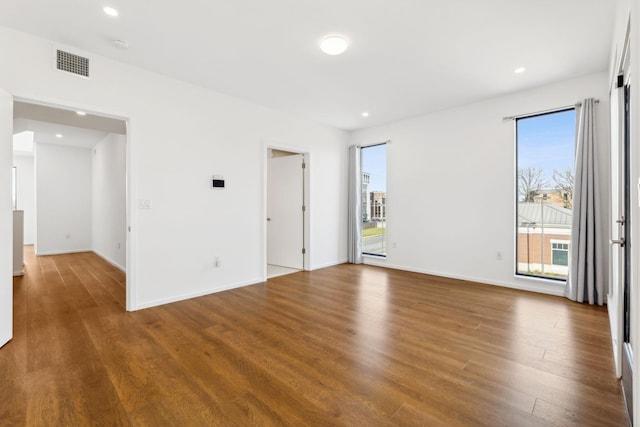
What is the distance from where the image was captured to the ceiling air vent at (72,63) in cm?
287

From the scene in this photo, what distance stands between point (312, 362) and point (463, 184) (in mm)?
3776

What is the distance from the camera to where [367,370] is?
210cm

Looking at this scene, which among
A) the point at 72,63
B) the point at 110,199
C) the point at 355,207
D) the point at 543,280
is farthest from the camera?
the point at 110,199

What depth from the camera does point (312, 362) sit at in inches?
87.0

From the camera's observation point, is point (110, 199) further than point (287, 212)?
Yes

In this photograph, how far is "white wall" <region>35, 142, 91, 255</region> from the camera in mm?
7191

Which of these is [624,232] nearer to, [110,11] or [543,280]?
[543,280]

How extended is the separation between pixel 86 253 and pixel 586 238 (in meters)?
9.89

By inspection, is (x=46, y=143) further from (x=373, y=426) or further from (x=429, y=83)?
(x=373, y=426)

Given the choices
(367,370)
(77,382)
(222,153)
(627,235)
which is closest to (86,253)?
(222,153)

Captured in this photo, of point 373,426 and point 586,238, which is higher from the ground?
point 586,238

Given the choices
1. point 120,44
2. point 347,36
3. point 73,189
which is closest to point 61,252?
point 73,189

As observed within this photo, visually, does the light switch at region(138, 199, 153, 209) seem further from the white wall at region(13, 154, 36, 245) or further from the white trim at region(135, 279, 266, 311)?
the white wall at region(13, 154, 36, 245)

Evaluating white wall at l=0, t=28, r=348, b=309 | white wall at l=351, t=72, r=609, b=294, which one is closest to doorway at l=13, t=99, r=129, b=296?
white wall at l=0, t=28, r=348, b=309
